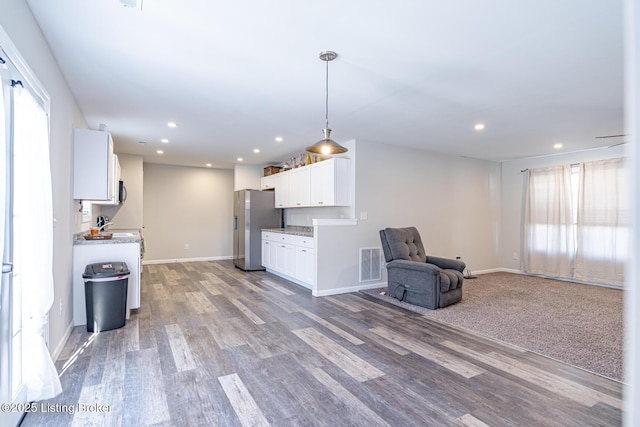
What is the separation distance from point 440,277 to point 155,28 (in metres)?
3.90

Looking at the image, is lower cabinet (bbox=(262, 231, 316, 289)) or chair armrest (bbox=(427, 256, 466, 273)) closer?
chair armrest (bbox=(427, 256, 466, 273))

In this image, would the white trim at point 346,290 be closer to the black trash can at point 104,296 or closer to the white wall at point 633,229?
the black trash can at point 104,296

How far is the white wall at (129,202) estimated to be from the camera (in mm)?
6531

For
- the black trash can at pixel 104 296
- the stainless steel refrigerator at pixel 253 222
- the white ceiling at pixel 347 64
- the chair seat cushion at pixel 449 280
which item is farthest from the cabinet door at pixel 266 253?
the chair seat cushion at pixel 449 280

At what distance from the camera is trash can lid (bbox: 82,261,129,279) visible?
3330 millimetres

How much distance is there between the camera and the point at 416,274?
14.0 feet

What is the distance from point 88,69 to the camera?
2.82 meters

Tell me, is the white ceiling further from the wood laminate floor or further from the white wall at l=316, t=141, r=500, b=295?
the wood laminate floor

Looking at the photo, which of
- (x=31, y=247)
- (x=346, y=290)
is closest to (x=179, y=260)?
(x=346, y=290)

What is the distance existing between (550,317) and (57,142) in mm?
5518

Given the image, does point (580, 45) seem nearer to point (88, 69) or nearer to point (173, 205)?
point (88, 69)

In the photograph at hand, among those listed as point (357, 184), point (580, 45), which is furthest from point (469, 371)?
point (357, 184)

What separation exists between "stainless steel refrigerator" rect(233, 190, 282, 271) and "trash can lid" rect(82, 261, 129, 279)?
10.7 feet

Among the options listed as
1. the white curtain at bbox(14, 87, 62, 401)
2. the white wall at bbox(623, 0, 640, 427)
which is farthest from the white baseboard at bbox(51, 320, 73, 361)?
the white wall at bbox(623, 0, 640, 427)
